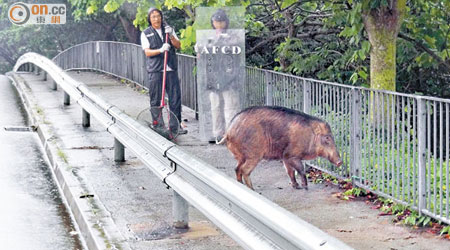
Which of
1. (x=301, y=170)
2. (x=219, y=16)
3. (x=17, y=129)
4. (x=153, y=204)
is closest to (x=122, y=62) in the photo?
(x=17, y=129)

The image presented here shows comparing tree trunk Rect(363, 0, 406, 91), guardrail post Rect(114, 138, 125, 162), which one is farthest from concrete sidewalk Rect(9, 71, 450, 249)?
tree trunk Rect(363, 0, 406, 91)

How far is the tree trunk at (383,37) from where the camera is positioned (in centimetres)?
1266

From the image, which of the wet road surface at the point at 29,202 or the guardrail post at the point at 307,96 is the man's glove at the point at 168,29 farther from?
the guardrail post at the point at 307,96

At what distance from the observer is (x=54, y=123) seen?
16594mm

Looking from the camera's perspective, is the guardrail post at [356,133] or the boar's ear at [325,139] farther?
the guardrail post at [356,133]

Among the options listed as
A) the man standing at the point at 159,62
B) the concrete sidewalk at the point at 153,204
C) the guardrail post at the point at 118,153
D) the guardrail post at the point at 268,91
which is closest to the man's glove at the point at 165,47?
the man standing at the point at 159,62

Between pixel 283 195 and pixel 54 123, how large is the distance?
24.1 feet

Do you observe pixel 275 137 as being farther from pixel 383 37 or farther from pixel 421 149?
pixel 383 37

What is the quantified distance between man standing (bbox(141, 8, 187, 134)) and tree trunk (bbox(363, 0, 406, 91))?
2.95m

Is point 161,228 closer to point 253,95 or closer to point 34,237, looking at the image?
point 34,237

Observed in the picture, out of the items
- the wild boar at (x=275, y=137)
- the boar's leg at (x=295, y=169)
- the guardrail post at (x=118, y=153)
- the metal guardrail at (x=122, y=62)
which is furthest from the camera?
the metal guardrail at (x=122, y=62)

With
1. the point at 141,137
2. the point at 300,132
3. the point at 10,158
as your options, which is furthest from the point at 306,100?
the point at 10,158

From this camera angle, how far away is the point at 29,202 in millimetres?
10344

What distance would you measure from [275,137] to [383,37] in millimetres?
3463
